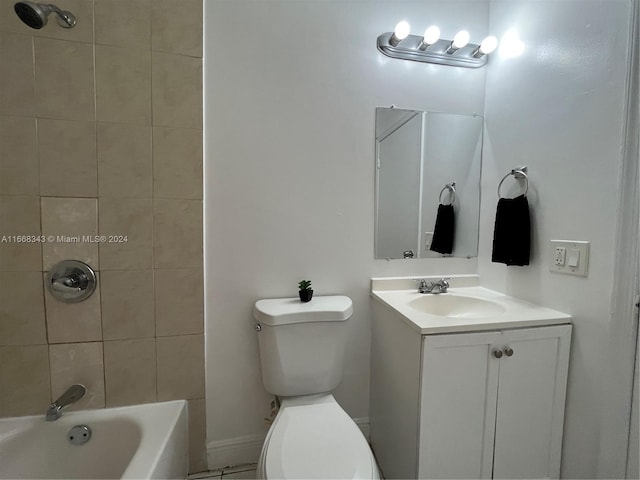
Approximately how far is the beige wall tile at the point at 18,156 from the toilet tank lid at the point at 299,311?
3.31ft

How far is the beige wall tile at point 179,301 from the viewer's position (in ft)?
3.90

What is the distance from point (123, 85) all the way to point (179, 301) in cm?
92

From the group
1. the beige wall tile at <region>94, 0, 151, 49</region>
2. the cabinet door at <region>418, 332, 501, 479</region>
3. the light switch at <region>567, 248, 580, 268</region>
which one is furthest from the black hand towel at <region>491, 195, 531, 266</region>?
the beige wall tile at <region>94, 0, 151, 49</region>

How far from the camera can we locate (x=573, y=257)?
1.06m

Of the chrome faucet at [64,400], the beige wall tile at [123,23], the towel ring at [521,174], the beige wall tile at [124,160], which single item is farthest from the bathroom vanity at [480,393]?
the beige wall tile at [123,23]

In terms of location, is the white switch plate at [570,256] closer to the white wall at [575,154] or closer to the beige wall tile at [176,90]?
the white wall at [575,154]

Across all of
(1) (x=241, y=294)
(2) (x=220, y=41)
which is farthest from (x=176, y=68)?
(1) (x=241, y=294)

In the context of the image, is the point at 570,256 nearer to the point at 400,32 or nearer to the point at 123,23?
the point at 400,32

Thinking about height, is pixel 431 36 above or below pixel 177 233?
above

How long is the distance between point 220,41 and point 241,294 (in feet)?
3.85

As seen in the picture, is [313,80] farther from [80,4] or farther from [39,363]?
[39,363]

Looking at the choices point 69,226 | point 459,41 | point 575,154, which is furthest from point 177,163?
point 575,154

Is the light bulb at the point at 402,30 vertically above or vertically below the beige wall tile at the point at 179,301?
above

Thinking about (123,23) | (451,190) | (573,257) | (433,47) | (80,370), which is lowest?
(80,370)
